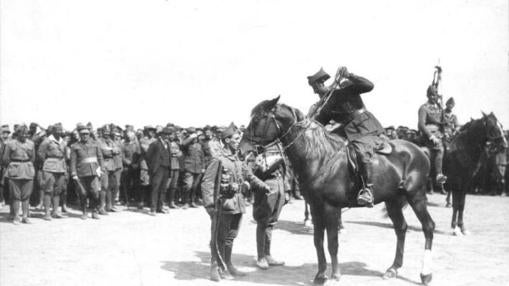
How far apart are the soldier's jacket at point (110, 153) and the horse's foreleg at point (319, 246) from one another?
8306 millimetres

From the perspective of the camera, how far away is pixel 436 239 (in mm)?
11227

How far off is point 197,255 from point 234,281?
184 cm

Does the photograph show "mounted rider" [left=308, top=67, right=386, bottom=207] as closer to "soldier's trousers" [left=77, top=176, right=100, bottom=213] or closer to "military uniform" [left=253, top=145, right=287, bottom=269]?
"military uniform" [left=253, top=145, right=287, bottom=269]

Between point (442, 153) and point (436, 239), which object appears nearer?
point (436, 239)

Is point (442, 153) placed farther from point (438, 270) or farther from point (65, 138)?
point (65, 138)

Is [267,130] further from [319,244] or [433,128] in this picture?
[433,128]

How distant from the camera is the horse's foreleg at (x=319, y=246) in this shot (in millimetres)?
7470

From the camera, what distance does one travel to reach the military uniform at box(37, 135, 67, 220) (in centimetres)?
1302

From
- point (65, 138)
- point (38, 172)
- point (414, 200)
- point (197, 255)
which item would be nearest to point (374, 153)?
point (414, 200)

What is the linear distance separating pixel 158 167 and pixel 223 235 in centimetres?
719

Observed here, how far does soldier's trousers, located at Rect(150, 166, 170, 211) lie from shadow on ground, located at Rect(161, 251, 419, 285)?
230 inches

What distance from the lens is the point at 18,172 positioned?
1227cm

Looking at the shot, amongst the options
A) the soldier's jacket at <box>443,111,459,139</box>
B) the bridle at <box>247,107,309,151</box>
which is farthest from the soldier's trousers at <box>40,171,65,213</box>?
the soldier's jacket at <box>443,111,459,139</box>

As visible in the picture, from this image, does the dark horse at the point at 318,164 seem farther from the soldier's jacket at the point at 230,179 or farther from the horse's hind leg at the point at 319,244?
the soldier's jacket at the point at 230,179
